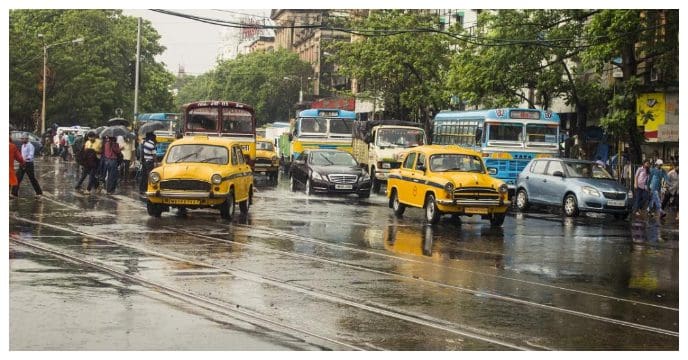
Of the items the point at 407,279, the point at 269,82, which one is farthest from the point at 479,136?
the point at 269,82

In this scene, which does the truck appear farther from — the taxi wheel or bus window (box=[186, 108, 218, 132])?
the taxi wheel

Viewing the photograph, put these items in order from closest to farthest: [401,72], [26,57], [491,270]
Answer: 1. [491,270]
2. [401,72]
3. [26,57]

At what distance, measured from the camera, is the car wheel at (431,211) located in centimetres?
2320

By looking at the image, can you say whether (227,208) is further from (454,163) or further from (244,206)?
(454,163)

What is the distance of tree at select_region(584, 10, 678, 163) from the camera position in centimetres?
3111

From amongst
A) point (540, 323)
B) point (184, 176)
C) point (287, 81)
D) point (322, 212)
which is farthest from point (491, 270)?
point (287, 81)

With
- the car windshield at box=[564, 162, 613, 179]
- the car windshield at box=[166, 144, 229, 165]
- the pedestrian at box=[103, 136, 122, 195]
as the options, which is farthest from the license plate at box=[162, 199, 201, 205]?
the car windshield at box=[564, 162, 613, 179]

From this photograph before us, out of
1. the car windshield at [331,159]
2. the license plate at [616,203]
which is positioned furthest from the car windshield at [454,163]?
the car windshield at [331,159]

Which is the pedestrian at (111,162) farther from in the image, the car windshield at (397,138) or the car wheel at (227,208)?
the car windshield at (397,138)

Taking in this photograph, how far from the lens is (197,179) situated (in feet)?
72.5

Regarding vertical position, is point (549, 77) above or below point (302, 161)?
above

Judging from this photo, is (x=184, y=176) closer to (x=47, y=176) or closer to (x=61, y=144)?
(x=47, y=176)

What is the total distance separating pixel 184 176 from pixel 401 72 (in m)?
36.2

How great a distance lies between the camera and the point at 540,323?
1072 centimetres
